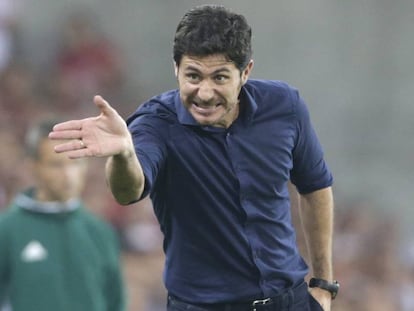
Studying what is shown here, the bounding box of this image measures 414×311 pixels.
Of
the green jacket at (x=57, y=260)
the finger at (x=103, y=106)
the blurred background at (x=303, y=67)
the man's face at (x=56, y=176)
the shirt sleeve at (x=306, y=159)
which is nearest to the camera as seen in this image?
the finger at (x=103, y=106)

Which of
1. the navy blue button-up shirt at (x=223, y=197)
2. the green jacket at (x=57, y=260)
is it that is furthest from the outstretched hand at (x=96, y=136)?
the green jacket at (x=57, y=260)

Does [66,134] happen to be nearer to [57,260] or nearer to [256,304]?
[256,304]

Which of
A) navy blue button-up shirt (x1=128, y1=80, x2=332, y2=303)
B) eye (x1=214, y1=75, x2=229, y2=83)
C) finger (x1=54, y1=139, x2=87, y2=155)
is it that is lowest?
navy blue button-up shirt (x1=128, y1=80, x2=332, y2=303)

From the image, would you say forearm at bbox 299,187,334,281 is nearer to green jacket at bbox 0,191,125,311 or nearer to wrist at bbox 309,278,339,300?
wrist at bbox 309,278,339,300

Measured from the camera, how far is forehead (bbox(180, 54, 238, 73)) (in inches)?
160

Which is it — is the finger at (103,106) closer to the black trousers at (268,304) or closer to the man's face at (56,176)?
the black trousers at (268,304)

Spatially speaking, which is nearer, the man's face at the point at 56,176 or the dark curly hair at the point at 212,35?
the dark curly hair at the point at 212,35

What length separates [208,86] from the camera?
4070 millimetres

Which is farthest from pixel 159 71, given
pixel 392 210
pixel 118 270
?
pixel 118 270

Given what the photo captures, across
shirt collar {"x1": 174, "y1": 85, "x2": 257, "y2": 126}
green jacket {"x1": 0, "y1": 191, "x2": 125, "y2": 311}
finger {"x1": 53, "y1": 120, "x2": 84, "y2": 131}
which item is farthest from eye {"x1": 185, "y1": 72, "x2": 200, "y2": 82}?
green jacket {"x1": 0, "y1": 191, "x2": 125, "y2": 311}

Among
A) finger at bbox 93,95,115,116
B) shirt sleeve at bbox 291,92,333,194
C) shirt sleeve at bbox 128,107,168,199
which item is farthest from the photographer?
shirt sleeve at bbox 291,92,333,194

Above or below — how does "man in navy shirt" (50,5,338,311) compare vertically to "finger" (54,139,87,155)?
below

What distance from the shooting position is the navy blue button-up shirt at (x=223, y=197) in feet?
13.8

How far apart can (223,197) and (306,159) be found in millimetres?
444
